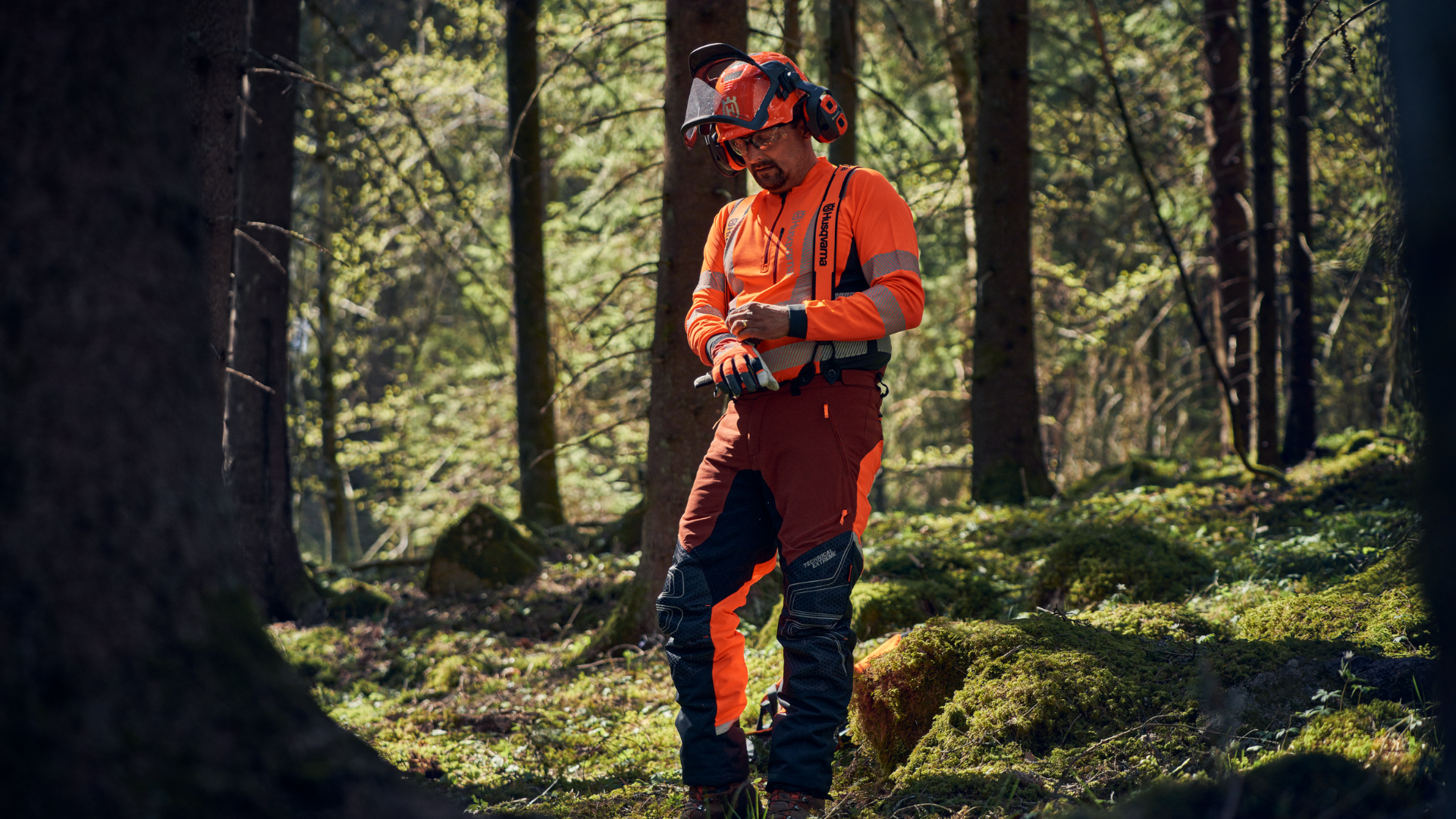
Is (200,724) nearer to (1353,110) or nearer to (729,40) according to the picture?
(729,40)

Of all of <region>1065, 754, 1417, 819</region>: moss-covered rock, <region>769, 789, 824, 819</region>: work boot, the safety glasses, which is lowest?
<region>769, 789, 824, 819</region>: work boot

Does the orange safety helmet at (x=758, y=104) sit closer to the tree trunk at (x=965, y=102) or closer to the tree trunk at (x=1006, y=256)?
the tree trunk at (x=1006, y=256)

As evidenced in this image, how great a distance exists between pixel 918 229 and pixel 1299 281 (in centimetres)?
548

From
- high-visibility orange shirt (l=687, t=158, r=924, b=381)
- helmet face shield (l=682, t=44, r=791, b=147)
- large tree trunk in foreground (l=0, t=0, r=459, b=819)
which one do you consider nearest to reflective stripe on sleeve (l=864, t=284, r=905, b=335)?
high-visibility orange shirt (l=687, t=158, r=924, b=381)

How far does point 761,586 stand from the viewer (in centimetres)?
613

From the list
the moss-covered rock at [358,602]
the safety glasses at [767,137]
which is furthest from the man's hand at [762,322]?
the moss-covered rock at [358,602]

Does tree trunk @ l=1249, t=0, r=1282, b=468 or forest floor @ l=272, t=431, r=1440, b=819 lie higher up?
tree trunk @ l=1249, t=0, r=1282, b=468

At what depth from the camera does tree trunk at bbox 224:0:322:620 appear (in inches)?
310

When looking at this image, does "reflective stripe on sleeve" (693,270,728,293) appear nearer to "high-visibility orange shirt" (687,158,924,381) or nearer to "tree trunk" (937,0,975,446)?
"high-visibility orange shirt" (687,158,924,381)

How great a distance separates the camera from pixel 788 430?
314 centimetres

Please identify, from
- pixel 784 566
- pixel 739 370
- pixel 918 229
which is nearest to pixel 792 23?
pixel 739 370

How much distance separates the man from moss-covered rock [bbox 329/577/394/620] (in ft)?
18.2

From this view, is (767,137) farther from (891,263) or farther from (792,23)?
(792,23)

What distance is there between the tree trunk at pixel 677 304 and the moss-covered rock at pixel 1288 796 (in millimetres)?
4042
